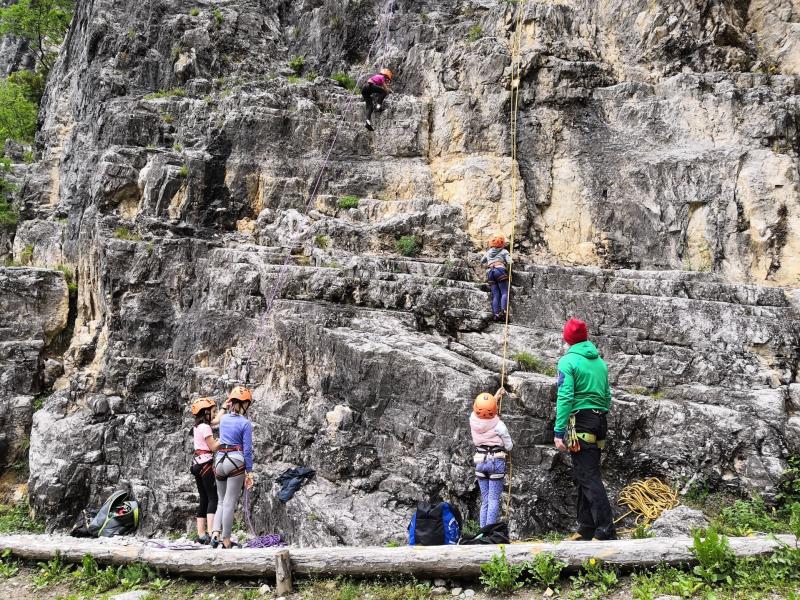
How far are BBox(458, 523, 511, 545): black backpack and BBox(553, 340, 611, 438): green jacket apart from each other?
1.25 metres

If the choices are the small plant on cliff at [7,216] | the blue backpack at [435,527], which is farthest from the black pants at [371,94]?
the small plant on cliff at [7,216]

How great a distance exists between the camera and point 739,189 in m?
10.6

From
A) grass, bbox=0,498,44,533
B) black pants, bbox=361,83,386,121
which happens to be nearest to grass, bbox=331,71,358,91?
black pants, bbox=361,83,386,121

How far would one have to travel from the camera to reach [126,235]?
39.9 feet

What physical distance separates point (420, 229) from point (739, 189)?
6.80m

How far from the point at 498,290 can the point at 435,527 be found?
496cm

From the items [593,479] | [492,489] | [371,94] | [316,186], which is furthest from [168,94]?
[593,479]

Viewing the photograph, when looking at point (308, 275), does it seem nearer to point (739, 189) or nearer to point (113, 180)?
point (113, 180)

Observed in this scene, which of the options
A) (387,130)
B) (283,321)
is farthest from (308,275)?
(387,130)

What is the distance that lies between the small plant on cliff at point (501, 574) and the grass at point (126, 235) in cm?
1094

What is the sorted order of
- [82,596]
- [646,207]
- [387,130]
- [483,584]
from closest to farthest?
[483,584] → [82,596] → [646,207] → [387,130]

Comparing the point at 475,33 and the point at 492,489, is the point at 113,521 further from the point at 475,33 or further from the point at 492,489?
the point at 475,33

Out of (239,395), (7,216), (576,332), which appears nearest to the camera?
(576,332)

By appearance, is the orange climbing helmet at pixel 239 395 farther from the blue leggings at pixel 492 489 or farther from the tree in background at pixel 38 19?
the tree in background at pixel 38 19
